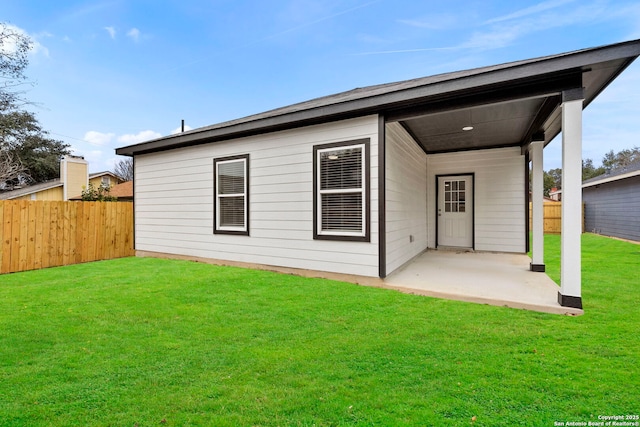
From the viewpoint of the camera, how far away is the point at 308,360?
234 cm

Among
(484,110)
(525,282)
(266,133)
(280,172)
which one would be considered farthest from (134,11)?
(525,282)

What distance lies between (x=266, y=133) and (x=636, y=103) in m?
22.9

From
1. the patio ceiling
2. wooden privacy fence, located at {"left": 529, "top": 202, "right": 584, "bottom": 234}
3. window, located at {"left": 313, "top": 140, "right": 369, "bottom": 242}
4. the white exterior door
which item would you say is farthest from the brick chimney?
wooden privacy fence, located at {"left": 529, "top": 202, "right": 584, "bottom": 234}

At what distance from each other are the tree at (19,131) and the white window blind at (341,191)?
1211 cm

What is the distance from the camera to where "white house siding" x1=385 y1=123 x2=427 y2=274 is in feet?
16.3

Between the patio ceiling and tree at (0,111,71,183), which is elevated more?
tree at (0,111,71,183)

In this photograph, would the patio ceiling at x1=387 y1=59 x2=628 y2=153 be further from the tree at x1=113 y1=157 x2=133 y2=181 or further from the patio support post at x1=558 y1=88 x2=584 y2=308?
the tree at x1=113 y1=157 x2=133 y2=181

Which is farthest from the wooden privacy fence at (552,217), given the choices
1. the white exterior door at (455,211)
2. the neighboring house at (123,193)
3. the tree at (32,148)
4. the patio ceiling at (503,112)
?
the tree at (32,148)

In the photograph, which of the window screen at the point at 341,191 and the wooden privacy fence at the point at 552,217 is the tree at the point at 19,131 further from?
the wooden privacy fence at the point at 552,217

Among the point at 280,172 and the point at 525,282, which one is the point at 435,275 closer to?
the point at 525,282

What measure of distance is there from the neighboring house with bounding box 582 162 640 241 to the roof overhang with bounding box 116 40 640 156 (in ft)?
24.5

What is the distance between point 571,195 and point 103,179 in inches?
1010

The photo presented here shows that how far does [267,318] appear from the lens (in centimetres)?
323

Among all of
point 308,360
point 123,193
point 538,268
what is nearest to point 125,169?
point 123,193
